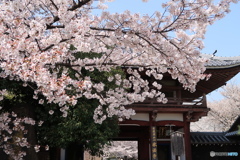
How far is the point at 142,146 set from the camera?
54.3 feet

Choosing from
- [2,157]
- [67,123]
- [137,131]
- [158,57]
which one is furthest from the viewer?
[137,131]

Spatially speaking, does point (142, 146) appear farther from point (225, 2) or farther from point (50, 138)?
point (225, 2)

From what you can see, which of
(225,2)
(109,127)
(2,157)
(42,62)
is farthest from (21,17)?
(109,127)

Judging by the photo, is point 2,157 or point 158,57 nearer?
point 158,57

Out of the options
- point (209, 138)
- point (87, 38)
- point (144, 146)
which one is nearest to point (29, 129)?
point (87, 38)

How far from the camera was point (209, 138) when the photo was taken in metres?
16.6

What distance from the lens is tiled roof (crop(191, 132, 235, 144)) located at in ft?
52.7

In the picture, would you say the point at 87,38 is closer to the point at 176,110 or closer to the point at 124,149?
the point at 176,110

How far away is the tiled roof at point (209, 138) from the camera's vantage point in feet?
52.7

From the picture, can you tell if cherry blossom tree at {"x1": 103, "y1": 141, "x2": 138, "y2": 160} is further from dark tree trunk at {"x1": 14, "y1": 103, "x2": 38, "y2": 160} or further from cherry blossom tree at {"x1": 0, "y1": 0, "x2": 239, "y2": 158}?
cherry blossom tree at {"x1": 0, "y1": 0, "x2": 239, "y2": 158}

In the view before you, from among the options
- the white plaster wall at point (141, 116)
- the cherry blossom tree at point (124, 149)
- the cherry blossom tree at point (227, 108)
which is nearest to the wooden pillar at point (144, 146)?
the white plaster wall at point (141, 116)

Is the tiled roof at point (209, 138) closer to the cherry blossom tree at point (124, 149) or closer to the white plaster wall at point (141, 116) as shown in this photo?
the white plaster wall at point (141, 116)

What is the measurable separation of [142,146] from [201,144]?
3.64 metres

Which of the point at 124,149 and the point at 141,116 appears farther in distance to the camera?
the point at 124,149
